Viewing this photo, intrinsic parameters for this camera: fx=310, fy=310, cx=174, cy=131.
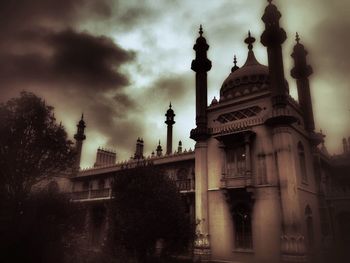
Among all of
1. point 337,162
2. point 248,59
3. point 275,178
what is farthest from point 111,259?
point 337,162

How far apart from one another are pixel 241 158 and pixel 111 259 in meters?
11.0

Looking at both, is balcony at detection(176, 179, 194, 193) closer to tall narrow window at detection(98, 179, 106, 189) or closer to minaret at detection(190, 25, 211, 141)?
minaret at detection(190, 25, 211, 141)

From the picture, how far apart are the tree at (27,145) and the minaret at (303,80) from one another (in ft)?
64.2

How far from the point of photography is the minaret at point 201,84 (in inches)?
966

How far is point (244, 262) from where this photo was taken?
20047mm

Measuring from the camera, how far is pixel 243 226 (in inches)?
821

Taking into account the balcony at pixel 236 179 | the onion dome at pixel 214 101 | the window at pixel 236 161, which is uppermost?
the onion dome at pixel 214 101

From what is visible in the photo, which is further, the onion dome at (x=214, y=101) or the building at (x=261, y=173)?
the onion dome at (x=214, y=101)

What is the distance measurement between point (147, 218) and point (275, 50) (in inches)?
603

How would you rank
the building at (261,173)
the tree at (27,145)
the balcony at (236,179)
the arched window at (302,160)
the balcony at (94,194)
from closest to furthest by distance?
the tree at (27,145), the building at (261,173), the balcony at (236,179), the arched window at (302,160), the balcony at (94,194)

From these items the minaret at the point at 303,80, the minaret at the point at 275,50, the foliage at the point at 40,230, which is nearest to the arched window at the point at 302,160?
the minaret at the point at 303,80

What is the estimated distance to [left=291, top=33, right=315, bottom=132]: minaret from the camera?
86.3 feet

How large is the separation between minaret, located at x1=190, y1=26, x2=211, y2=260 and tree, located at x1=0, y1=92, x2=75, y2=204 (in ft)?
31.7

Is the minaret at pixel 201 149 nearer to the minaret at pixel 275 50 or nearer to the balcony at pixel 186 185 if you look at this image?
the balcony at pixel 186 185
